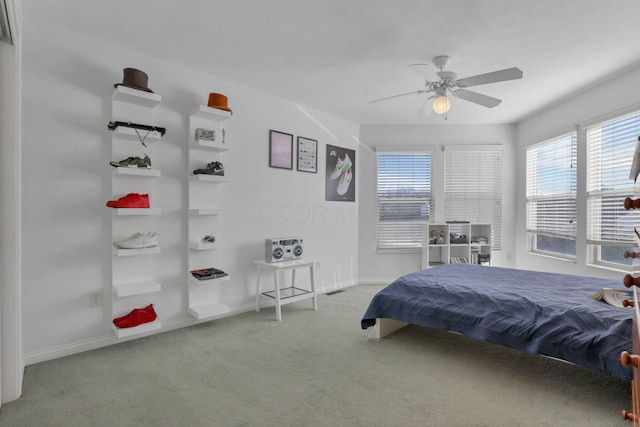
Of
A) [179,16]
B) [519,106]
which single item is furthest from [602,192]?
[179,16]

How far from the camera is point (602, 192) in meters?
3.49

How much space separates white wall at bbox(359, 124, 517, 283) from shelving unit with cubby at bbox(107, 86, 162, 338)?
9.95 ft

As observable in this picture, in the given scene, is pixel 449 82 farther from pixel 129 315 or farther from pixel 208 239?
pixel 129 315

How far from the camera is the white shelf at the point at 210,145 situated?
9.89ft

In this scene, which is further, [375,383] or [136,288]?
[136,288]

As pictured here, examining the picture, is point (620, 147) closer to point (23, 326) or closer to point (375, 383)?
point (375, 383)

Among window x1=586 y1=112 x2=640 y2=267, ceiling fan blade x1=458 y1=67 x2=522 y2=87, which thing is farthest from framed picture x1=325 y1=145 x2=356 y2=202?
window x1=586 y1=112 x2=640 y2=267

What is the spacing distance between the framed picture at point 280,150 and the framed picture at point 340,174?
700mm

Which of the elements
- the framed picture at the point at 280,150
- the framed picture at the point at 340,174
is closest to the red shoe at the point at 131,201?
the framed picture at the point at 280,150

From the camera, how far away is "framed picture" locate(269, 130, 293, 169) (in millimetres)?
3777

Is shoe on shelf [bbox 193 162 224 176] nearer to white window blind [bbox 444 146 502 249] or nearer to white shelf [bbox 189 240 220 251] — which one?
white shelf [bbox 189 240 220 251]

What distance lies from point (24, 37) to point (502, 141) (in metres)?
5.46

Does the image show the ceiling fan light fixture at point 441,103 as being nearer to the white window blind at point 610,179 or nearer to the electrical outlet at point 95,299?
the white window blind at point 610,179

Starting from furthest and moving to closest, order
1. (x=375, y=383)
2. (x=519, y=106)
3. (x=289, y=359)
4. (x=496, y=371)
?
(x=519, y=106)
(x=289, y=359)
(x=496, y=371)
(x=375, y=383)
